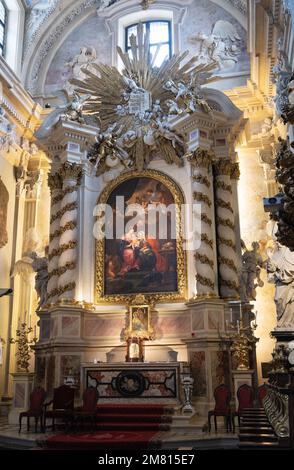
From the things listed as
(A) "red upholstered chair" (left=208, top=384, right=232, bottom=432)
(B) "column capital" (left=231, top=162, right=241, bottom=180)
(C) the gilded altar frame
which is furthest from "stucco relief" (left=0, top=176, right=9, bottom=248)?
(A) "red upholstered chair" (left=208, top=384, right=232, bottom=432)

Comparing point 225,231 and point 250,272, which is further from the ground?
point 225,231

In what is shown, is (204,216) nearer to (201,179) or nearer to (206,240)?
(206,240)

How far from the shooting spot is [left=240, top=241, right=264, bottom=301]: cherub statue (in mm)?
11672

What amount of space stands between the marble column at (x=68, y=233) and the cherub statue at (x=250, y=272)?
388 cm

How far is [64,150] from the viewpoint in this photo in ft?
42.3

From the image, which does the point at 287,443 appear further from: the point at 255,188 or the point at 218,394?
the point at 255,188

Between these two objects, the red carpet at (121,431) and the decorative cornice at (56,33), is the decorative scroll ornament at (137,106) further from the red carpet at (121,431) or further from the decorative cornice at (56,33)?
the red carpet at (121,431)

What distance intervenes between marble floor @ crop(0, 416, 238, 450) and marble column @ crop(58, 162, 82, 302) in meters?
3.40

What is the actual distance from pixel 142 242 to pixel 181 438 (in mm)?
5250

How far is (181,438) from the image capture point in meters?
8.05

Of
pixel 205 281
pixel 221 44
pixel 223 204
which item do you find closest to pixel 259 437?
pixel 205 281

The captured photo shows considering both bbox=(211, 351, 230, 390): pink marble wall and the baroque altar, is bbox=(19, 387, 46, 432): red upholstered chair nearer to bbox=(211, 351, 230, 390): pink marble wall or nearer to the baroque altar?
the baroque altar

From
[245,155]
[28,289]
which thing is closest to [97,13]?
[245,155]

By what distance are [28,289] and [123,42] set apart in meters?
7.88
